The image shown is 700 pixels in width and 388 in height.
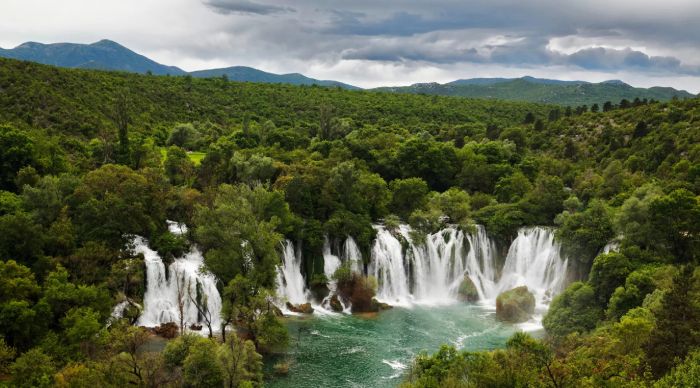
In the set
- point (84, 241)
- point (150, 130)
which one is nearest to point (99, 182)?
point (84, 241)

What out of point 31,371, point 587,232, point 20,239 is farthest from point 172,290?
point 587,232

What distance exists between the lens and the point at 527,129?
10650 centimetres

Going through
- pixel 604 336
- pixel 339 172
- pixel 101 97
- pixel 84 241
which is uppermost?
pixel 101 97

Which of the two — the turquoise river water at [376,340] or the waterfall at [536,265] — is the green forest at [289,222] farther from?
the turquoise river water at [376,340]

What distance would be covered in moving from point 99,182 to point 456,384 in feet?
109

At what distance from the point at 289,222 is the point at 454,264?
715 inches

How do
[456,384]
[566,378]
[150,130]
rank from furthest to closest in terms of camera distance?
[150,130], [456,384], [566,378]

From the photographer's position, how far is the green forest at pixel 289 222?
28938mm

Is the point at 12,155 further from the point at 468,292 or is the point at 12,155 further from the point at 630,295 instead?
the point at 630,295

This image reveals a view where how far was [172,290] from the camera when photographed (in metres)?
44.9

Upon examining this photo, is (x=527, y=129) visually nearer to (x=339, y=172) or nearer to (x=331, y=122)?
(x=331, y=122)

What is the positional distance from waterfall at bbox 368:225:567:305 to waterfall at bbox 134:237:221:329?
17.0m

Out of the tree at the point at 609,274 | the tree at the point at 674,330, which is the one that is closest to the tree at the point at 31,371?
the tree at the point at 674,330

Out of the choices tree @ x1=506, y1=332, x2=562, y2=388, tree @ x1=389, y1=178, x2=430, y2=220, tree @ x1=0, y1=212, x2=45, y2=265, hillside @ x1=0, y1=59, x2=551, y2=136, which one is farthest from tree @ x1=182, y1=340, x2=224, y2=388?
hillside @ x1=0, y1=59, x2=551, y2=136
